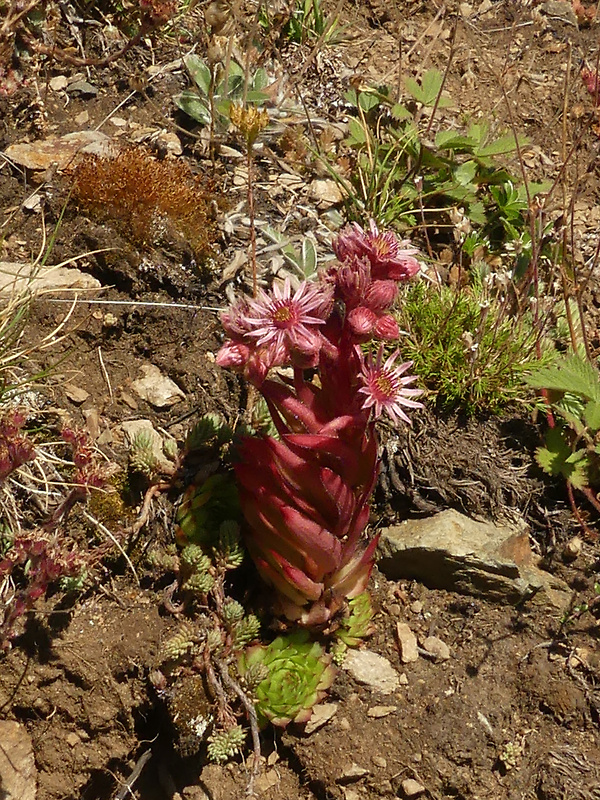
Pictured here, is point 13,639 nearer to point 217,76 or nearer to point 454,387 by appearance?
point 454,387

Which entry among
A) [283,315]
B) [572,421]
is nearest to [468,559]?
[572,421]

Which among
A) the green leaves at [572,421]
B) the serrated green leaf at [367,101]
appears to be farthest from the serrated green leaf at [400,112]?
the green leaves at [572,421]

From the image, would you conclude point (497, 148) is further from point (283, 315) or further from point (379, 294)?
point (283, 315)

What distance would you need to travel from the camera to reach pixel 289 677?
289 cm

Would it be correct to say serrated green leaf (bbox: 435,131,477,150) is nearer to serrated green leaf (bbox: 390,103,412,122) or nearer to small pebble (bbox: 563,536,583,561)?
serrated green leaf (bbox: 390,103,412,122)

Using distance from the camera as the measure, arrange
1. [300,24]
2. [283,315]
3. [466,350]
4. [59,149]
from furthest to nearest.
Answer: [300,24], [59,149], [466,350], [283,315]

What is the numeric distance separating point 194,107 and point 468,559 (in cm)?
290

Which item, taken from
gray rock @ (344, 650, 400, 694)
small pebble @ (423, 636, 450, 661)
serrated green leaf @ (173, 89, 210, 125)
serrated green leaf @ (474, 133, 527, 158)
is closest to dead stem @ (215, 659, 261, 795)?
gray rock @ (344, 650, 400, 694)

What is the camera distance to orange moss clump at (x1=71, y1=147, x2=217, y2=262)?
3.63m

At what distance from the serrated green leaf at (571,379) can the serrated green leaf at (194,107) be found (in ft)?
7.82

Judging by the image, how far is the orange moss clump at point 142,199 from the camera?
363 centimetres

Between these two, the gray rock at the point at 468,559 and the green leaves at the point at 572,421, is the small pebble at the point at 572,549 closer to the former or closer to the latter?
the gray rock at the point at 468,559

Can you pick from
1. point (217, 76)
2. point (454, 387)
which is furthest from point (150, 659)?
point (217, 76)

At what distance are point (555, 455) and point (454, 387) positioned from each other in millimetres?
562
